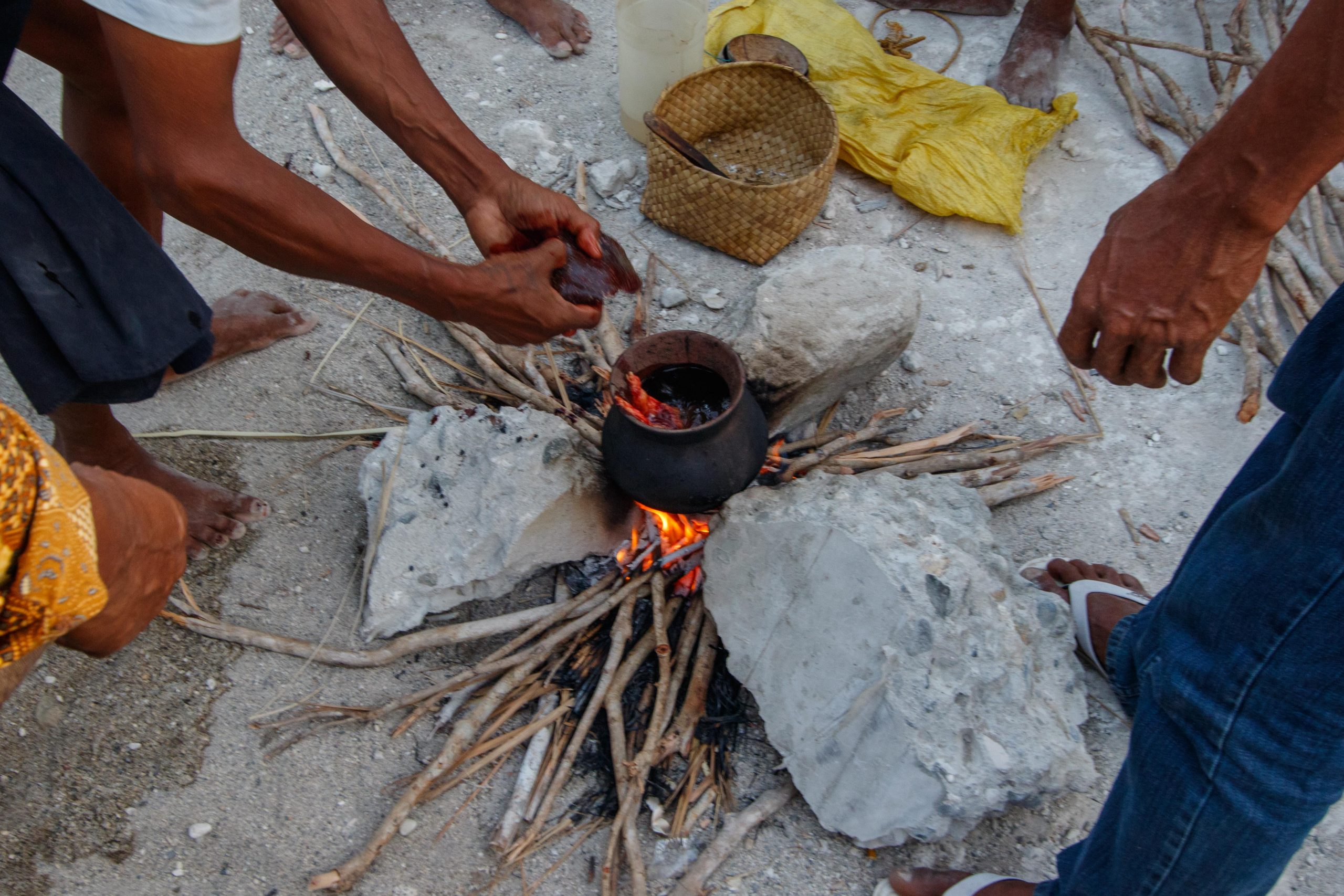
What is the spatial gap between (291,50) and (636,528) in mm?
3344

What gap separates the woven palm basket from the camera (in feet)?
11.7

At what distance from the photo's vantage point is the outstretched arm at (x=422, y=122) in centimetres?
224

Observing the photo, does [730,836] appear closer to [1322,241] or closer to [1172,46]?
[1322,241]

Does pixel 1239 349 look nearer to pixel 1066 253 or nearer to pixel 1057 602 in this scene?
pixel 1066 253

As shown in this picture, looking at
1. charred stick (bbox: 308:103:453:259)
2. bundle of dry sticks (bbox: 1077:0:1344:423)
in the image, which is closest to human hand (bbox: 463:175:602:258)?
charred stick (bbox: 308:103:453:259)

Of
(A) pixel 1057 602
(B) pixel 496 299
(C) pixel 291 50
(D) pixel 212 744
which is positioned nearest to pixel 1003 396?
(A) pixel 1057 602

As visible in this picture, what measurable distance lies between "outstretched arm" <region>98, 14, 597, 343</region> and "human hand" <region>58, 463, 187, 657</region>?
22.7 inches

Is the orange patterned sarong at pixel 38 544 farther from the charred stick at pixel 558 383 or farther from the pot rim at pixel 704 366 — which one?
the charred stick at pixel 558 383

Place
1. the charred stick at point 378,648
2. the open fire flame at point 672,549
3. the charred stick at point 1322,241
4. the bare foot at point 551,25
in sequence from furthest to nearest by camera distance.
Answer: the bare foot at point 551,25, the charred stick at point 1322,241, the open fire flame at point 672,549, the charred stick at point 378,648

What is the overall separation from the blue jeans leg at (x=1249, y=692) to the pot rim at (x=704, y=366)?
117 cm

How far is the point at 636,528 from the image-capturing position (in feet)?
9.41

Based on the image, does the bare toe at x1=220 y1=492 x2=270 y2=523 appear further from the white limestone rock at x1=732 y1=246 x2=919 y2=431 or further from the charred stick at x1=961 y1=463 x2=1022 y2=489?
the charred stick at x1=961 y1=463 x2=1022 y2=489

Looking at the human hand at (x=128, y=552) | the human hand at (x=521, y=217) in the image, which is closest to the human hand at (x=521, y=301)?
the human hand at (x=521, y=217)

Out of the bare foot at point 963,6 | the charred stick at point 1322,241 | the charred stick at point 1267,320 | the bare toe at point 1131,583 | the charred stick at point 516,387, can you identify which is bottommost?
the bare toe at point 1131,583
